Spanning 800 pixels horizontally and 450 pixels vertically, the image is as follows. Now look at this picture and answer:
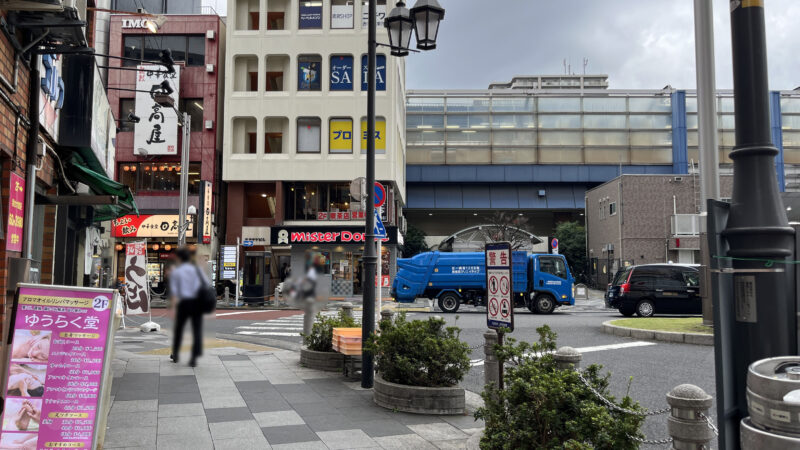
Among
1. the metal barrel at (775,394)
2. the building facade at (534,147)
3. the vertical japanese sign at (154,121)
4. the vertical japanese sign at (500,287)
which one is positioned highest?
the building facade at (534,147)

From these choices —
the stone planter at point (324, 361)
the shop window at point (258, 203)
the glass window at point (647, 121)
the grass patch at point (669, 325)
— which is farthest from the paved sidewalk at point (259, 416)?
the glass window at point (647, 121)

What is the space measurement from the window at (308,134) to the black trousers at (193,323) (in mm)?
1525

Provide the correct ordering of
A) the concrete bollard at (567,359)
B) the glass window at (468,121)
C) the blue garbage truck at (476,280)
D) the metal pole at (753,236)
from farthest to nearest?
1. the glass window at (468,121)
2. the blue garbage truck at (476,280)
3. the concrete bollard at (567,359)
4. the metal pole at (753,236)

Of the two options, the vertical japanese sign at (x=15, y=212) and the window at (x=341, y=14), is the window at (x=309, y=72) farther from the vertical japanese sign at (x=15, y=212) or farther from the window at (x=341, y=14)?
the vertical japanese sign at (x=15, y=212)

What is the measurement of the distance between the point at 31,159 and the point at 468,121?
217ft

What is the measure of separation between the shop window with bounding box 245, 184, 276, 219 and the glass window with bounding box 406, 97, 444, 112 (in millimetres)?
71217

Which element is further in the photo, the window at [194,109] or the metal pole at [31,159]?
the metal pole at [31,159]

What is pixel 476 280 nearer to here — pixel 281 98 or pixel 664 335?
pixel 664 335

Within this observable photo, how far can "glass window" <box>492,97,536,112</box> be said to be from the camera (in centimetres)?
7075

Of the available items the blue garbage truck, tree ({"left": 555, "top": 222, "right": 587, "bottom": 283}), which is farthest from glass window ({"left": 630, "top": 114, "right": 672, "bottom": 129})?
the blue garbage truck

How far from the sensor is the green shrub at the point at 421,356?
9781mm

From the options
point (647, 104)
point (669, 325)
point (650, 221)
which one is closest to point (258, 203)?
point (669, 325)

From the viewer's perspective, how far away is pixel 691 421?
5.09m

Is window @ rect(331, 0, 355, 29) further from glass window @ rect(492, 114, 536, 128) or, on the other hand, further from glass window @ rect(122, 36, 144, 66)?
glass window @ rect(492, 114, 536, 128)
